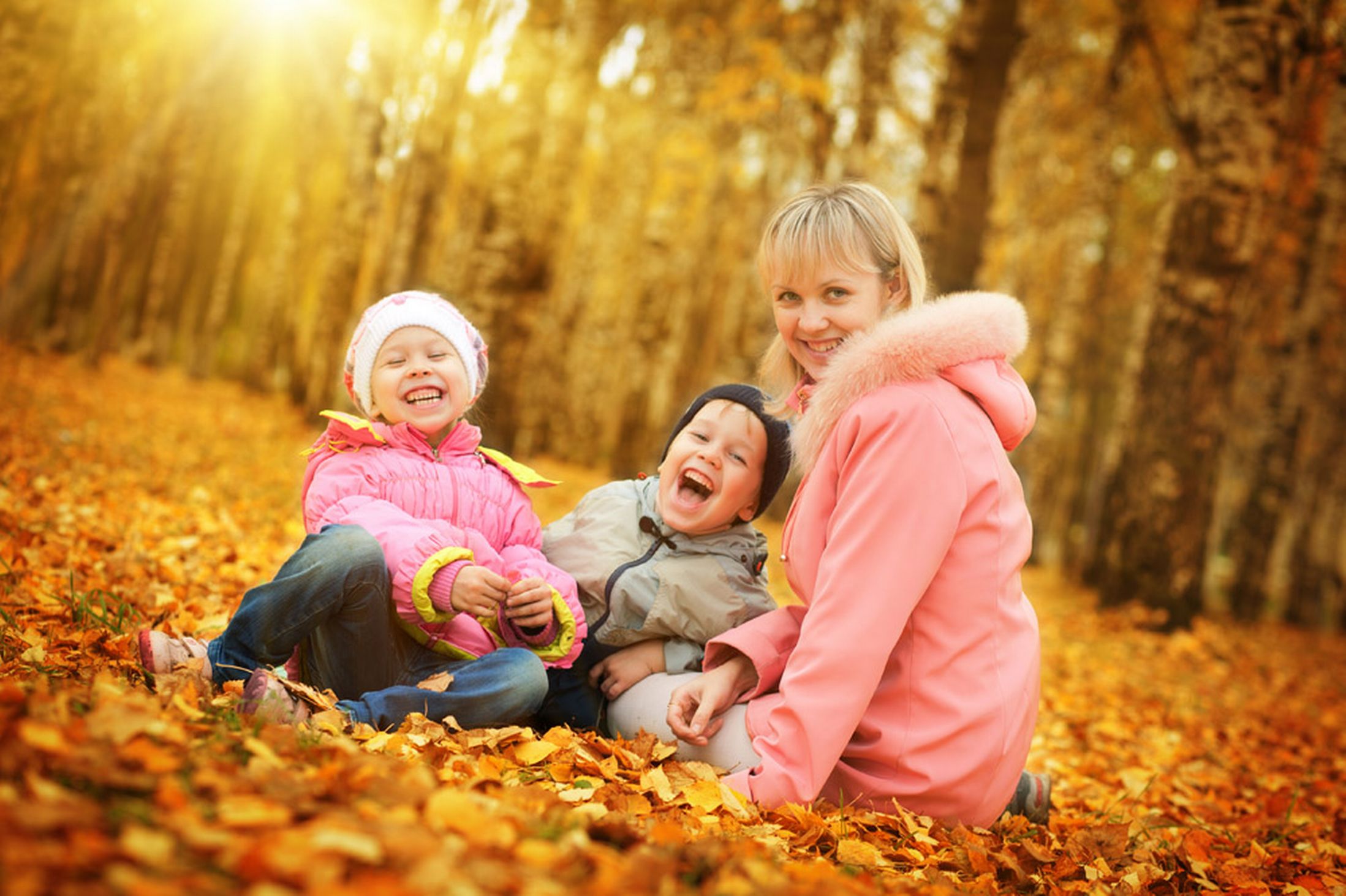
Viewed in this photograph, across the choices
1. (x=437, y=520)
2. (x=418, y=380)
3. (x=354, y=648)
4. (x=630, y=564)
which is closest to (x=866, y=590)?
(x=630, y=564)

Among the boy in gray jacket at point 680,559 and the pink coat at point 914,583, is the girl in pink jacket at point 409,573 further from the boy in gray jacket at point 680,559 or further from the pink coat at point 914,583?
the pink coat at point 914,583

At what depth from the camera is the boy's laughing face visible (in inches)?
131

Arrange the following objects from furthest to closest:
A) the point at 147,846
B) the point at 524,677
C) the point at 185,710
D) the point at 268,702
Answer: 1. the point at 524,677
2. the point at 268,702
3. the point at 185,710
4. the point at 147,846

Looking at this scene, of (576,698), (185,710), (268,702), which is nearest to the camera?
(185,710)

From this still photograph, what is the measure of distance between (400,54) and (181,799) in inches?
512

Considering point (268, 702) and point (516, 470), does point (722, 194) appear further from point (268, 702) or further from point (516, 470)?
point (268, 702)

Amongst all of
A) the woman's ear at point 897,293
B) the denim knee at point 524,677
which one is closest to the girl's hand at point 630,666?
the denim knee at point 524,677

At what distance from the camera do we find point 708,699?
3.09 metres

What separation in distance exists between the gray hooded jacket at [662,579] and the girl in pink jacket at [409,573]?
0.15 metres

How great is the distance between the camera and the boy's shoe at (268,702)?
265 cm

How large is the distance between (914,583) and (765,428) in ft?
2.81

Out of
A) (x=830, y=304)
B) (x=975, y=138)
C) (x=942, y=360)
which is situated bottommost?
(x=942, y=360)

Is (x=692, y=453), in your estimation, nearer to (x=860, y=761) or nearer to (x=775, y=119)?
(x=860, y=761)

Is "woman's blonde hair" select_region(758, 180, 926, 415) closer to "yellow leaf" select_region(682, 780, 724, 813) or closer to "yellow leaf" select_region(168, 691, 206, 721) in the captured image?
"yellow leaf" select_region(682, 780, 724, 813)
